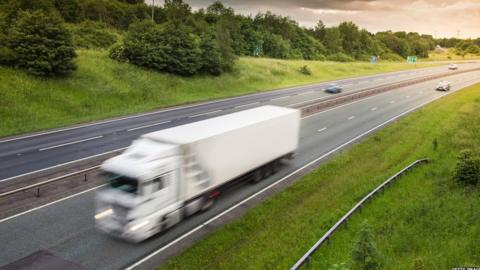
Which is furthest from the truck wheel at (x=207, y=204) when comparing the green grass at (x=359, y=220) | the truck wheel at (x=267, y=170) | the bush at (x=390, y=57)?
the bush at (x=390, y=57)

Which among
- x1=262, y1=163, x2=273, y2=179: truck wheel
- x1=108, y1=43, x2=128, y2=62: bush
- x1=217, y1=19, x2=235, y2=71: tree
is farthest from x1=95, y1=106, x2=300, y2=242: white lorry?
x1=217, y1=19, x2=235, y2=71: tree

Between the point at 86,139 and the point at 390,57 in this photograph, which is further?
the point at 390,57

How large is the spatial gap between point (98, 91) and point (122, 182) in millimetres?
27677

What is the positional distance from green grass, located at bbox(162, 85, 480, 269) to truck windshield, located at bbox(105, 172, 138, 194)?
9.39ft

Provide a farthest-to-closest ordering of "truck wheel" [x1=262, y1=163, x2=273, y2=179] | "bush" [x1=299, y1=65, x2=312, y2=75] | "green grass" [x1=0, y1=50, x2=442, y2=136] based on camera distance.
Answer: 1. "bush" [x1=299, y1=65, x2=312, y2=75]
2. "green grass" [x1=0, y1=50, x2=442, y2=136]
3. "truck wheel" [x1=262, y1=163, x2=273, y2=179]

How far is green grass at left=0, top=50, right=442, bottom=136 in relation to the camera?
32559 millimetres

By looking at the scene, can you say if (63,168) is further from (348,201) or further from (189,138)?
(348,201)

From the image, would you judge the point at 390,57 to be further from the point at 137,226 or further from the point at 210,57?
the point at 137,226

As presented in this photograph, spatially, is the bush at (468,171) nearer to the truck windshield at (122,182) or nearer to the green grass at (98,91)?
the truck windshield at (122,182)

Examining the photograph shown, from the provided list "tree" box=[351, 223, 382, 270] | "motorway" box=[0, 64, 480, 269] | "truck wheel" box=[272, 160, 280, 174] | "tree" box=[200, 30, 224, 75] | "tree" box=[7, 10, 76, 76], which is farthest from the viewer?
"tree" box=[200, 30, 224, 75]

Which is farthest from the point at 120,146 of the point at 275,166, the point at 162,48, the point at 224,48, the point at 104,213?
the point at 224,48

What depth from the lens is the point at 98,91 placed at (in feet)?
129

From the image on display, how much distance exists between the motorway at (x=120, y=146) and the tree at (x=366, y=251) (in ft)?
23.4

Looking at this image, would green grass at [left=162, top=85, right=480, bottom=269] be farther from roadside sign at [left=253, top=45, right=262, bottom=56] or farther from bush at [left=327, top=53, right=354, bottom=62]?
bush at [left=327, top=53, right=354, bottom=62]
